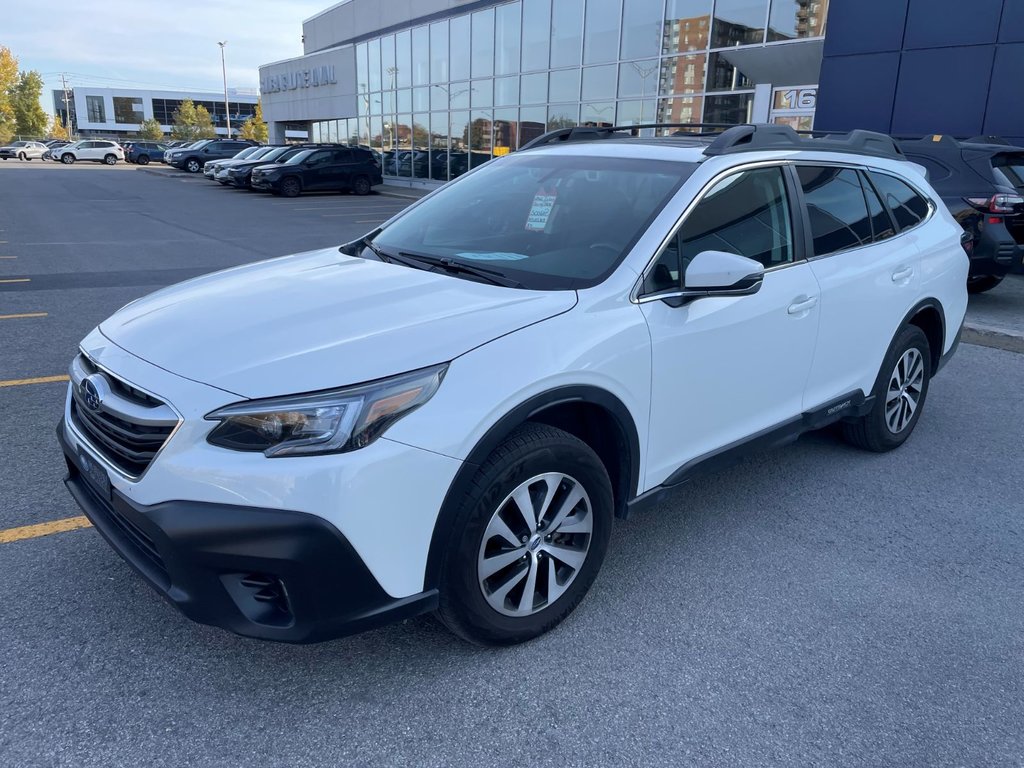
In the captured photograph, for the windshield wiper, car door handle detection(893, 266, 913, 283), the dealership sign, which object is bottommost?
car door handle detection(893, 266, 913, 283)

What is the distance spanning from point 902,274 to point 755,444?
1.55 metres

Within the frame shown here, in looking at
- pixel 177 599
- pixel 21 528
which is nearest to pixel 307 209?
pixel 21 528

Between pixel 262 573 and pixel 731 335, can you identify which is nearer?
pixel 262 573

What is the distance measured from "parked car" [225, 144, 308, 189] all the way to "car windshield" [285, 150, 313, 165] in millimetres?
420

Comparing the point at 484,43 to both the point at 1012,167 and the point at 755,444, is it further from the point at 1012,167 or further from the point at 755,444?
the point at 755,444

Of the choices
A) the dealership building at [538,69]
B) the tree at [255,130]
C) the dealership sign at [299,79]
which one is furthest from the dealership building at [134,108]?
the dealership building at [538,69]

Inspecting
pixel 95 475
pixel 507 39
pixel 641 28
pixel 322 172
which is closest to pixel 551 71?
pixel 507 39

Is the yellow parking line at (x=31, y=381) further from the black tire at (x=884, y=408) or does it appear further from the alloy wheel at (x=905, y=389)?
the alloy wheel at (x=905, y=389)

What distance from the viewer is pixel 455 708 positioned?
8.35 ft

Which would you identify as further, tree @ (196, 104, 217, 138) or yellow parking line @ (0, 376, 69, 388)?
tree @ (196, 104, 217, 138)

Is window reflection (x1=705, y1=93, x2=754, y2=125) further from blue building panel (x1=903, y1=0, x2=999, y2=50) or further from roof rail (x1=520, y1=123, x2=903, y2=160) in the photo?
roof rail (x1=520, y1=123, x2=903, y2=160)

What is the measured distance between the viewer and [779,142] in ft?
12.4

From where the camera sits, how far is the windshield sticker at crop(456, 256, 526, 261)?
10.9 feet

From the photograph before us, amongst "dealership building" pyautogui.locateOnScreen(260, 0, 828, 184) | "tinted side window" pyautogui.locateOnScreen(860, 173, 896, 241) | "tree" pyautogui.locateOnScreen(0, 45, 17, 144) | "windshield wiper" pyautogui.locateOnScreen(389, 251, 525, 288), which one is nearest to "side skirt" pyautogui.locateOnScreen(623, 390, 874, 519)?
"tinted side window" pyautogui.locateOnScreen(860, 173, 896, 241)
